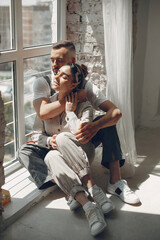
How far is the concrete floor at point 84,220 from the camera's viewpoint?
2107 millimetres

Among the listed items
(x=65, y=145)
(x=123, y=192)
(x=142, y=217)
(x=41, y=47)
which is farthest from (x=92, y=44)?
(x=142, y=217)

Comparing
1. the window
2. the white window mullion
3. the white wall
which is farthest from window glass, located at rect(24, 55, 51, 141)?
the white wall

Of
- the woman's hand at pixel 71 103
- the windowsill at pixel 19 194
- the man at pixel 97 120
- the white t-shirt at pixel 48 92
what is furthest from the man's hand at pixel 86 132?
the windowsill at pixel 19 194

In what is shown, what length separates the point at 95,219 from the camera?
2.16 meters

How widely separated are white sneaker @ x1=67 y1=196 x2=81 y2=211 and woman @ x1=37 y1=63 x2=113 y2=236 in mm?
28

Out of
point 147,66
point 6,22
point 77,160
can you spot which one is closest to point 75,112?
point 77,160

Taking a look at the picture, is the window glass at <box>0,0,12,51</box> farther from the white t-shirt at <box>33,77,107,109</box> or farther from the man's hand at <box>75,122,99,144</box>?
the man's hand at <box>75,122,99,144</box>

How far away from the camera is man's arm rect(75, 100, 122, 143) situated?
7.86 ft

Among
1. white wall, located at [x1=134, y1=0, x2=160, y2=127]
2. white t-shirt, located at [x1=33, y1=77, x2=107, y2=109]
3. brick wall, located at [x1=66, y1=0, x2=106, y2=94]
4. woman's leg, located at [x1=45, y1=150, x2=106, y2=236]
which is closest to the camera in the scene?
woman's leg, located at [x1=45, y1=150, x2=106, y2=236]

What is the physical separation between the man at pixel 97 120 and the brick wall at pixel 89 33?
55cm

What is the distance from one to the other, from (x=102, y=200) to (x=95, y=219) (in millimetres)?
221

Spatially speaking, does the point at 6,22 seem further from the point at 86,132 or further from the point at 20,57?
the point at 86,132

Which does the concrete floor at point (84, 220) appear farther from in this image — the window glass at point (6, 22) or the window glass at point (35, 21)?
the window glass at point (35, 21)

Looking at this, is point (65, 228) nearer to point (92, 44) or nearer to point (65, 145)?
point (65, 145)
